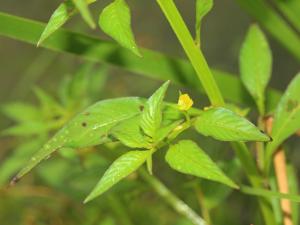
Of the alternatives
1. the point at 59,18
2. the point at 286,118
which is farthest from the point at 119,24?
the point at 286,118

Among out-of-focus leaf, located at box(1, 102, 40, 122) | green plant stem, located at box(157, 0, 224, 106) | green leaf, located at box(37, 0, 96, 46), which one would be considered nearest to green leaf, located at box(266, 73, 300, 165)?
green plant stem, located at box(157, 0, 224, 106)

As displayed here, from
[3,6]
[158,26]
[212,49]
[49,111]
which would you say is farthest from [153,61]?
[3,6]

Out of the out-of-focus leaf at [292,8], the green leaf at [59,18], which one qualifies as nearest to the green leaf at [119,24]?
the green leaf at [59,18]

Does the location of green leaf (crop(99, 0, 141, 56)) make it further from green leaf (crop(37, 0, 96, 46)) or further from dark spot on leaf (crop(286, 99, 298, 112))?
dark spot on leaf (crop(286, 99, 298, 112))

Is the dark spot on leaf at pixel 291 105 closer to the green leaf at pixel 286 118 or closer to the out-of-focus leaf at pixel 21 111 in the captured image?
the green leaf at pixel 286 118

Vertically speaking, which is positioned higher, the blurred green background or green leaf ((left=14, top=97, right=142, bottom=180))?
green leaf ((left=14, top=97, right=142, bottom=180))

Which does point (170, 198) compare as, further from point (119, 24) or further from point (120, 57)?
point (119, 24)
